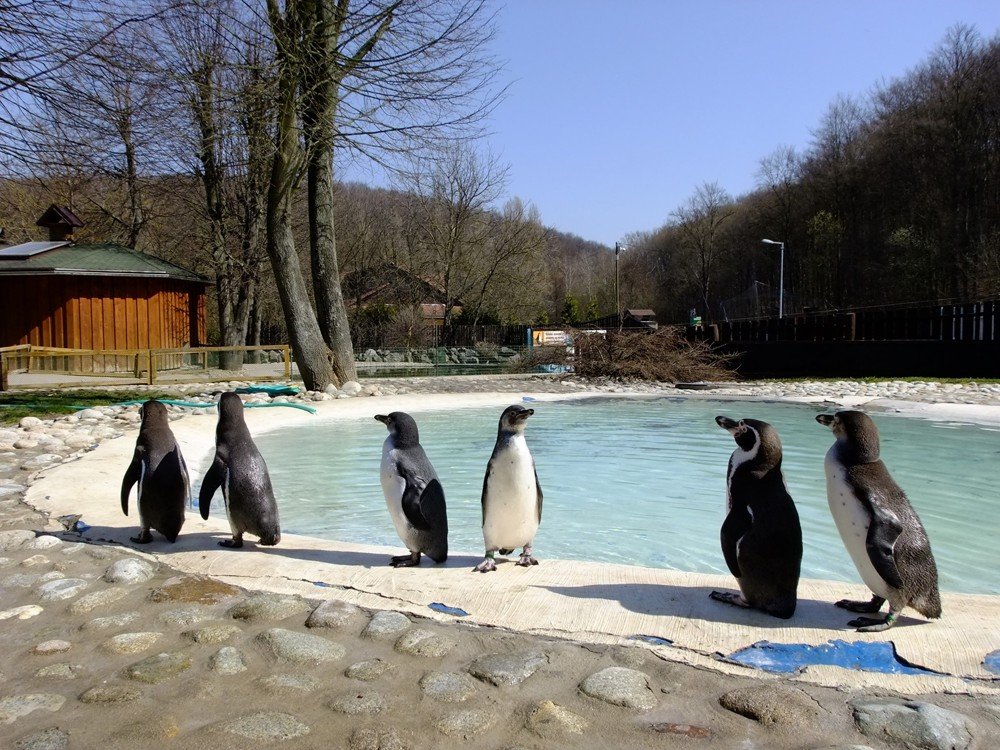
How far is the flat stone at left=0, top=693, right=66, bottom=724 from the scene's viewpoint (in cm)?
255

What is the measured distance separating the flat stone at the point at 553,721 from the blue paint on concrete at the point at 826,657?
2.49 feet

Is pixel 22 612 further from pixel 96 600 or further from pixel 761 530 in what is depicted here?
pixel 761 530

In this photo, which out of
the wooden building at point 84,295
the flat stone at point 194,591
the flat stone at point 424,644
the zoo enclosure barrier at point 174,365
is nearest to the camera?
the flat stone at point 424,644

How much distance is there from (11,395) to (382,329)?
81.4 ft

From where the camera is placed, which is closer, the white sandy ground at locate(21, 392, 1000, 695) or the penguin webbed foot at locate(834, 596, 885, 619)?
the white sandy ground at locate(21, 392, 1000, 695)

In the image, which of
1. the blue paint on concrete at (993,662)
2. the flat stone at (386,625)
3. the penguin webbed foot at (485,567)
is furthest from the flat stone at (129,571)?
the blue paint on concrete at (993,662)

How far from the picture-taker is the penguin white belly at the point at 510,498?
14.1 feet

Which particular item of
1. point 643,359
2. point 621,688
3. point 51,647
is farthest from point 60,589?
point 643,359

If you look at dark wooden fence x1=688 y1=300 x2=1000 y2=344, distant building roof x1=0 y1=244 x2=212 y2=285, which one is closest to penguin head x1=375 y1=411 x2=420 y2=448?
dark wooden fence x1=688 y1=300 x2=1000 y2=344

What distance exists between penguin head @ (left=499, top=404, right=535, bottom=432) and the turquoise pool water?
5.14 feet

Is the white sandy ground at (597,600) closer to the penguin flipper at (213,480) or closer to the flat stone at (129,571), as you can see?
the flat stone at (129,571)

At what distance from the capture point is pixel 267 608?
3525 mm

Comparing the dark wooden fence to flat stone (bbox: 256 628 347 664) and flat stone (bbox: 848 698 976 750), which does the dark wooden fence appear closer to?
flat stone (bbox: 848 698 976 750)

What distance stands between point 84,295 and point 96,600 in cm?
2038
